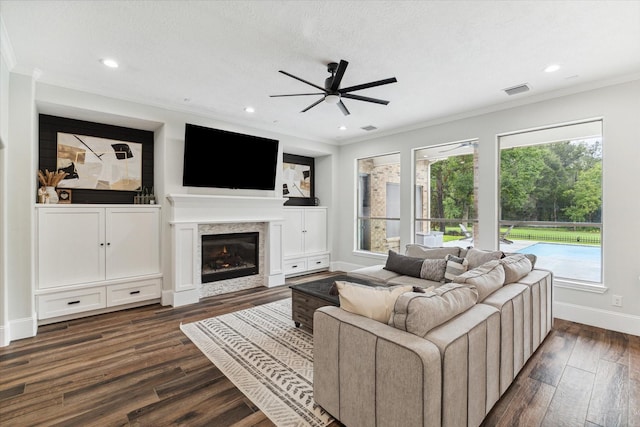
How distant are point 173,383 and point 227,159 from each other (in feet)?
10.4

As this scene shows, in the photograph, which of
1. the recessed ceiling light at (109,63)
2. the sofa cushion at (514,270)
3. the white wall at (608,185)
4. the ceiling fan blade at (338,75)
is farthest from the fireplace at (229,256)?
the sofa cushion at (514,270)

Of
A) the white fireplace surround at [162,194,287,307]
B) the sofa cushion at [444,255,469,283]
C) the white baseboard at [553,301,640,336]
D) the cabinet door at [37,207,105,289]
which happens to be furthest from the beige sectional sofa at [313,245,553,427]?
the cabinet door at [37,207,105,289]

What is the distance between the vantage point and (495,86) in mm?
3592

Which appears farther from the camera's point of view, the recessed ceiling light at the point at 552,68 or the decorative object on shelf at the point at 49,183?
the decorative object on shelf at the point at 49,183

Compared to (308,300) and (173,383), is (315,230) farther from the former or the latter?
(173,383)

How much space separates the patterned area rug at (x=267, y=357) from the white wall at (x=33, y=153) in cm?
148

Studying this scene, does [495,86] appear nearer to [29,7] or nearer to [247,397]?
[247,397]

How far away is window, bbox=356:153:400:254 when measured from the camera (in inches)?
229

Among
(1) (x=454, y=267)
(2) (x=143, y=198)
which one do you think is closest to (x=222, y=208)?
(2) (x=143, y=198)

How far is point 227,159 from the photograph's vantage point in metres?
4.63

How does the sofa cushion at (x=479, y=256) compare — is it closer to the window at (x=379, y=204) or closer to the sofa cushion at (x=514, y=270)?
the sofa cushion at (x=514, y=270)

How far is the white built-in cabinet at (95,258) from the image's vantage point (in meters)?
3.52

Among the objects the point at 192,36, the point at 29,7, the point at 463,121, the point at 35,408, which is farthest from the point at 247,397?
the point at 463,121

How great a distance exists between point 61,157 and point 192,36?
9.13 feet
